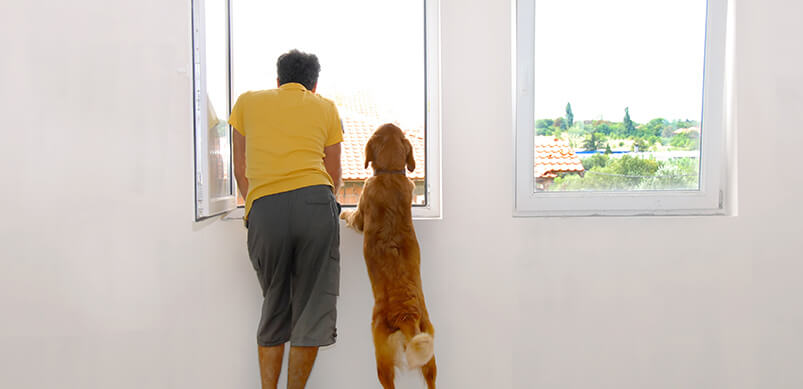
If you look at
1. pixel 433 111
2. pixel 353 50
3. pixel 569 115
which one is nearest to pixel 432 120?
pixel 433 111

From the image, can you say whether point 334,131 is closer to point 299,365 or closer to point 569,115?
point 299,365

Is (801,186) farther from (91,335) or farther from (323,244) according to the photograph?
(91,335)

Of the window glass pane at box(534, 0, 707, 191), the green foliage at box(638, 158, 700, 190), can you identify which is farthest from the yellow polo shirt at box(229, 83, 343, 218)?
the green foliage at box(638, 158, 700, 190)

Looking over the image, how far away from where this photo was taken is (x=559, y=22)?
1.94 metres

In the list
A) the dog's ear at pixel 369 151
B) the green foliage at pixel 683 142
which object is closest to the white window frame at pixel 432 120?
the dog's ear at pixel 369 151

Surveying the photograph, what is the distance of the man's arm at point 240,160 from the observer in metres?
1.65

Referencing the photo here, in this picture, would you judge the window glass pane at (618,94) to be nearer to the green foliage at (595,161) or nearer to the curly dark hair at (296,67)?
the green foliage at (595,161)

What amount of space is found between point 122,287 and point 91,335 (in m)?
0.20

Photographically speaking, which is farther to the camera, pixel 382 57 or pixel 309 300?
pixel 382 57

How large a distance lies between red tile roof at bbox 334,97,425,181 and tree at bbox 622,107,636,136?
0.79m

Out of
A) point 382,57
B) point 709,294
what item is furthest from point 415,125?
point 709,294

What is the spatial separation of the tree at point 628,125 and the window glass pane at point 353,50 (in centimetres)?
79

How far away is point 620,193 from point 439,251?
738mm

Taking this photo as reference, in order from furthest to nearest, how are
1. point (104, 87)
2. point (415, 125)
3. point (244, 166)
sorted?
point (415, 125) → point (104, 87) → point (244, 166)
